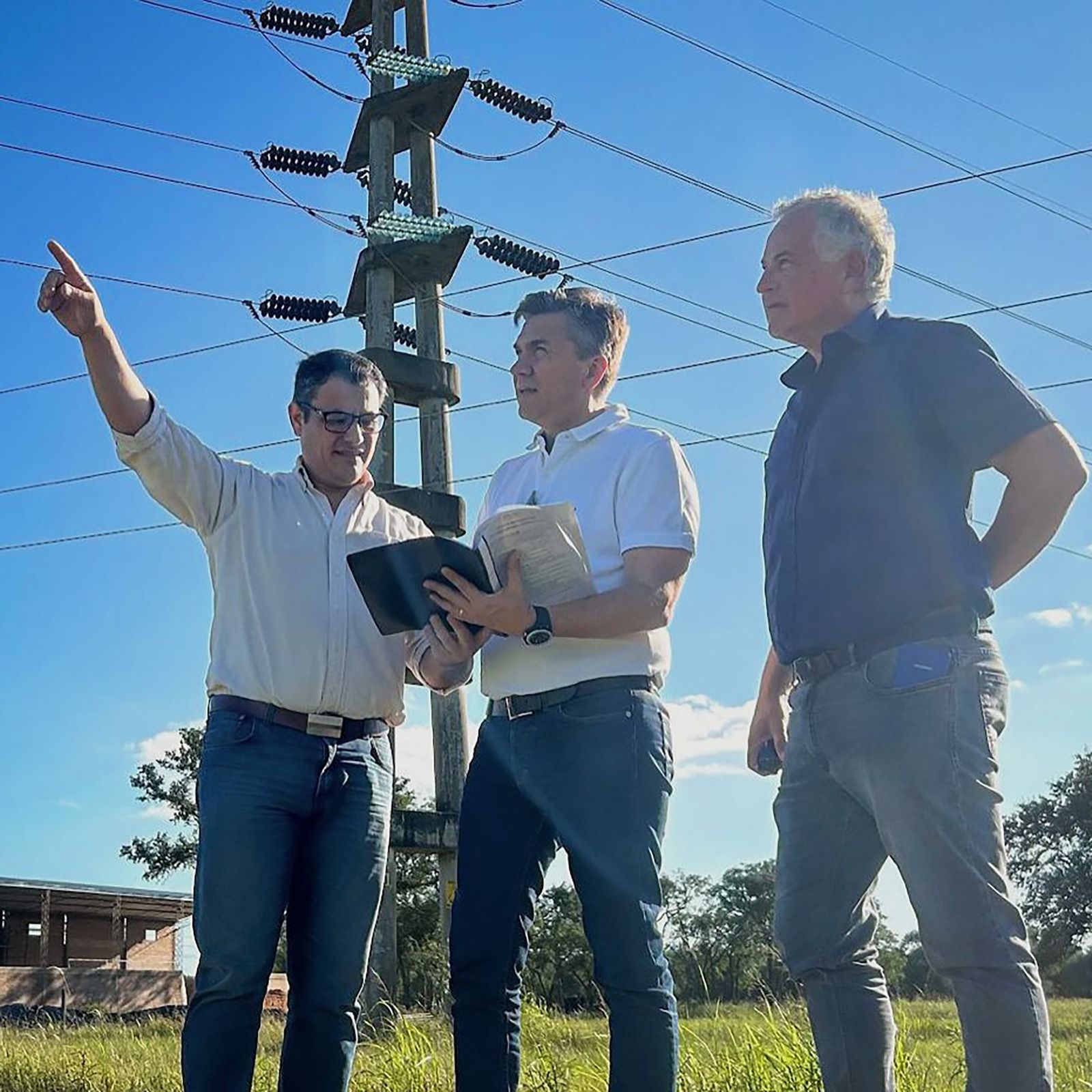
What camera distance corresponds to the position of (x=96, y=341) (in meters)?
2.96

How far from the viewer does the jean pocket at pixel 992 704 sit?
237 cm

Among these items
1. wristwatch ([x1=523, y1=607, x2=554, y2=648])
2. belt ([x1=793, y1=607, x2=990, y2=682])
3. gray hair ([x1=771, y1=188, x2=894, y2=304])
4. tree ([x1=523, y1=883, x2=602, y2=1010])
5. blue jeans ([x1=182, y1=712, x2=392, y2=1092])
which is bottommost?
tree ([x1=523, y1=883, x2=602, y2=1010])

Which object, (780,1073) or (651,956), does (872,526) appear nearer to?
(651,956)

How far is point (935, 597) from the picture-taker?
246 centimetres

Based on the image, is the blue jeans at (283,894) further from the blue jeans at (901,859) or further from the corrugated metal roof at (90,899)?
the corrugated metal roof at (90,899)

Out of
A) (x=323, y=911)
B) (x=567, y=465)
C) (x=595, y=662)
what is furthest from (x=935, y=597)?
(x=323, y=911)

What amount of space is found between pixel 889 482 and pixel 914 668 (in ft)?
1.27

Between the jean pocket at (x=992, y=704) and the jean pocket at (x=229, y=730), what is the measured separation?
63.7 inches

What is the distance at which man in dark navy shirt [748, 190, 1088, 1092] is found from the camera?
2.29m

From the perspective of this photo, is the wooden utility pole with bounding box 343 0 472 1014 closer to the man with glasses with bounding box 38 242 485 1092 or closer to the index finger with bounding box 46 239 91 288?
the man with glasses with bounding box 38 242 485 1092

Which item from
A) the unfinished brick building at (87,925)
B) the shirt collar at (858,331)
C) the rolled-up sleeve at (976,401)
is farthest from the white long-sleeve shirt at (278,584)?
the unfinished brick building at (87,925)

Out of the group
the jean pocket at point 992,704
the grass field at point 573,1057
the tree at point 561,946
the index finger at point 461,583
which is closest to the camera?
the jean pocket at point 992,704

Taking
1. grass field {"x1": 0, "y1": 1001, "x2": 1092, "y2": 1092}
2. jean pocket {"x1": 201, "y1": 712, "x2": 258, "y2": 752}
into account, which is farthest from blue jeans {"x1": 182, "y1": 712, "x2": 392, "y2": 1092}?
grass field {"x1": 0, "y1": 1001, "x2": 1092, "y2": 1092}

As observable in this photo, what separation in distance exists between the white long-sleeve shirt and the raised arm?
0.06m
